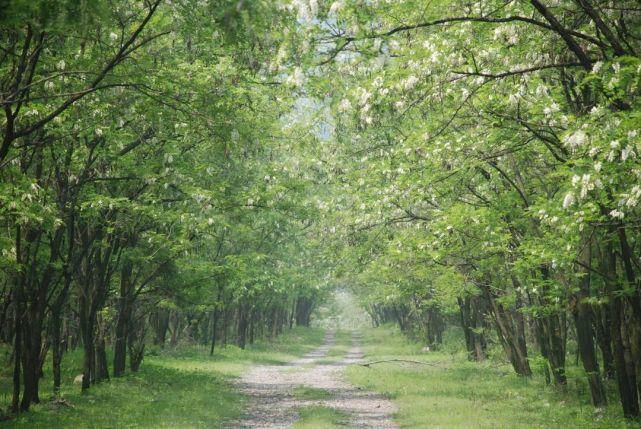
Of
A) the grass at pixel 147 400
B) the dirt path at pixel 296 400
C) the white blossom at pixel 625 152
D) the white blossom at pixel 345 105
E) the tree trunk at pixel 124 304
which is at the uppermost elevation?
the white blossom at pixel 345 105

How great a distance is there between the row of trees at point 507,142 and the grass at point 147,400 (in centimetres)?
785

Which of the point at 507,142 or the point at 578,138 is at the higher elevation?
the point at 507,142

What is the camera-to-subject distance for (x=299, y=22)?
371 inches

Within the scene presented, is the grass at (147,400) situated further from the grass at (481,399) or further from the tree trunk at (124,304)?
the grass at (481,399)

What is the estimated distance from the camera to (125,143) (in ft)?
57.7

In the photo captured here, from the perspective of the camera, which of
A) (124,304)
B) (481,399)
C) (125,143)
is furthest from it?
(124,304)

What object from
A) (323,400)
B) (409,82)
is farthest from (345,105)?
(323,400)

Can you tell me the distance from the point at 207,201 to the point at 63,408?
7110mm

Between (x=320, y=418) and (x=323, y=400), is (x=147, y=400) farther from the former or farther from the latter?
(x=320, y=418)

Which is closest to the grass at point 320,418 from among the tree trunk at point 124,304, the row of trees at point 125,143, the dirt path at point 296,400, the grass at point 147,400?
the dirt path at point 296,400

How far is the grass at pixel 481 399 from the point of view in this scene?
1603cm

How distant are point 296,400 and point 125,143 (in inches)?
437

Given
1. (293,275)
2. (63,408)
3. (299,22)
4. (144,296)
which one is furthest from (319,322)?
(299,22)

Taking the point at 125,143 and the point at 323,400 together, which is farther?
the point at 323,400
